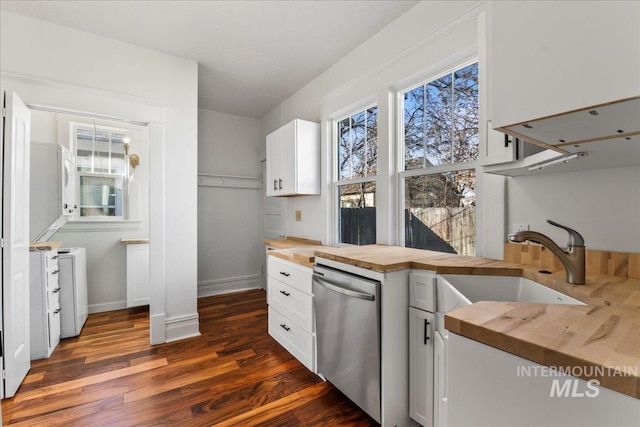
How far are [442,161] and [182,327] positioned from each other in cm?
284

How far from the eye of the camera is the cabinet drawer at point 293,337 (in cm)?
211

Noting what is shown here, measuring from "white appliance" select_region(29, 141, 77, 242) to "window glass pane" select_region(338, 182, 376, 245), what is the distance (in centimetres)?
281

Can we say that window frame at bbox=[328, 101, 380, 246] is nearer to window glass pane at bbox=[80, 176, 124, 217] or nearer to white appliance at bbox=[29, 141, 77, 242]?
white appliance at bbox=[29, 141, 77, 242]

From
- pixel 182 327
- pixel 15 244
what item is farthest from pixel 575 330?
pixel 182 327

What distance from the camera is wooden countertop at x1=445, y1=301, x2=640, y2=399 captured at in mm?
499

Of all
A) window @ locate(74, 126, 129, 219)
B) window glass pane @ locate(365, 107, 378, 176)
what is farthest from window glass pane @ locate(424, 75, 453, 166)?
window @ locate(74, 126, 129, 219)

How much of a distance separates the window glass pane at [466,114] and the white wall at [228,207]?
3376 mm

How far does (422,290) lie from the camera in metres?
1.53

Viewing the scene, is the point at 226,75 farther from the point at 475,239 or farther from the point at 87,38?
the point at 475,239

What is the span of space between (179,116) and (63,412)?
2472mm

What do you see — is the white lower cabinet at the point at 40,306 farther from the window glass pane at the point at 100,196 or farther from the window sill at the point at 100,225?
the window glass pane at the point at 100,196

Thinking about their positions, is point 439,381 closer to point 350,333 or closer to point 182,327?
point 350,333

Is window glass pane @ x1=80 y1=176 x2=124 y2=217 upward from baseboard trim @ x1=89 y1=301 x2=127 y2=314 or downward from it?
upward

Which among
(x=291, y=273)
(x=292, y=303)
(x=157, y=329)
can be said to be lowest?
(x=157, y=329)
